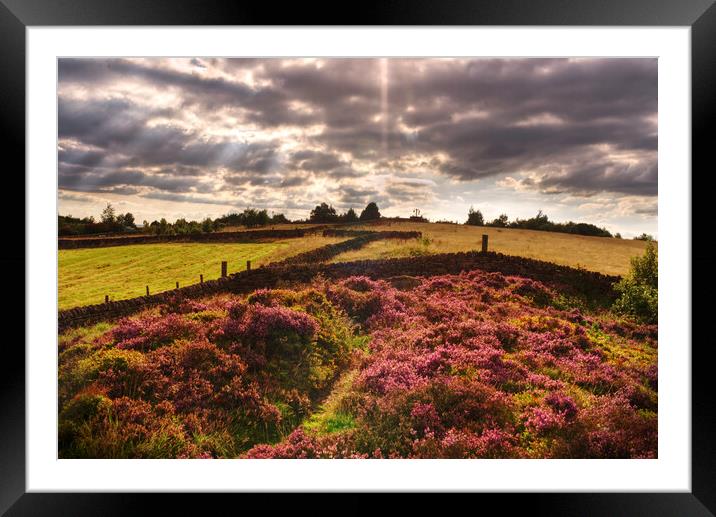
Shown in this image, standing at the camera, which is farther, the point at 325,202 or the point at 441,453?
the point at 325,202

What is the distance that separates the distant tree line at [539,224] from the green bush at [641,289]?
487 mm

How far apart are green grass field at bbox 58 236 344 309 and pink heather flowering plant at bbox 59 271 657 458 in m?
0.31

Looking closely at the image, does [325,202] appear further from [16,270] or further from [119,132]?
[16,270]

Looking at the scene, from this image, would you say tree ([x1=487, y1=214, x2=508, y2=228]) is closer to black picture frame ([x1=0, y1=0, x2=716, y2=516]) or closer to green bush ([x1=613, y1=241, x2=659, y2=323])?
green bush ([x1=613, y1=241, x2=659, y2=323])

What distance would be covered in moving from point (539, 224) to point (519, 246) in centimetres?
32

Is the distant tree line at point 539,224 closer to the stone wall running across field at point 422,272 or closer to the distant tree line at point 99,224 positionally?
the stone wall running across field at point 422,272

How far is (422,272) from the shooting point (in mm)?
4527

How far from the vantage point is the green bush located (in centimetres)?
411

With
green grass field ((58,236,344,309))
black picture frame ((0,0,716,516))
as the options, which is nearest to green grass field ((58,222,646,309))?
green grass field ((58,236,344,309))

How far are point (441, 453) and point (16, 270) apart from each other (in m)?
4.05

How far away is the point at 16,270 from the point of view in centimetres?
305
